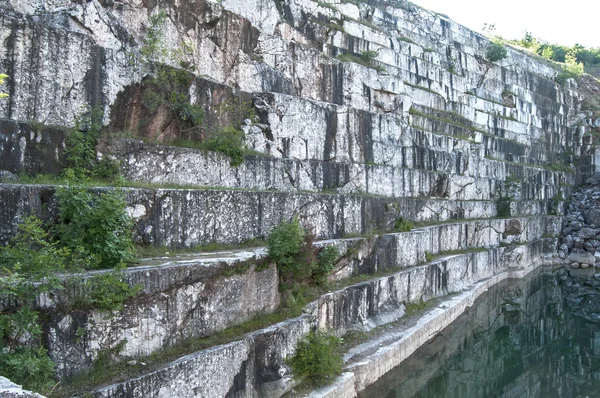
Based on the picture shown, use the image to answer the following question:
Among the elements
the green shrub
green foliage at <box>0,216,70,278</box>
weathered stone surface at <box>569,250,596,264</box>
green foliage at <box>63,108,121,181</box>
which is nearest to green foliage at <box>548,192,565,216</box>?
weathered stone surface at <box>569,250,596,264</box>

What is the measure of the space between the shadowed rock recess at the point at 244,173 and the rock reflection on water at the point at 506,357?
500 mm

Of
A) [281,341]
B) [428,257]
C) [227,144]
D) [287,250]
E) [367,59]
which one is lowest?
[281,341]

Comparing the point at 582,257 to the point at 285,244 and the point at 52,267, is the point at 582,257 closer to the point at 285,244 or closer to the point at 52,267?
the point at 285,244

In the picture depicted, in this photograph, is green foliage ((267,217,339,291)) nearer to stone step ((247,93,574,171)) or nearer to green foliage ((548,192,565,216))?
stone step ((247,93,574,171))

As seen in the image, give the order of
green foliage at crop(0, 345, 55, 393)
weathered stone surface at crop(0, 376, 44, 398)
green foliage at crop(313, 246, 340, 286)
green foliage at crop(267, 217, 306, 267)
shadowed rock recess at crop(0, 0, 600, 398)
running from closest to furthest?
weathered stone surface at crop(0, 376, 44, 398), green foliage at crop(0, 345, 55, 393), shadowed rock recess at crop(0, 0, 600, 398), green foliage at crop(267, 217, 306, 267), green foliage at crop(313, 246, 340, 286)

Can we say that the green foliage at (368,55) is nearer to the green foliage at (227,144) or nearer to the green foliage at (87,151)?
the green foliage at (227,144)

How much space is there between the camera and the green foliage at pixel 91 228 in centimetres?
564

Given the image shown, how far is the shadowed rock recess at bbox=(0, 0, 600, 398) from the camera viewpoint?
5746mm

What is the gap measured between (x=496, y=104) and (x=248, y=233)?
20956 mm

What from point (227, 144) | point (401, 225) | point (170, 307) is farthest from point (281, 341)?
point (401, 225)

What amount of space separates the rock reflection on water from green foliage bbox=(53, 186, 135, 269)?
4971 millimetres

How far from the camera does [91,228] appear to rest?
5.74 metres

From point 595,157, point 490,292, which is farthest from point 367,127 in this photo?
point 595,157

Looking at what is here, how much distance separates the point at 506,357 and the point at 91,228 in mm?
10786
